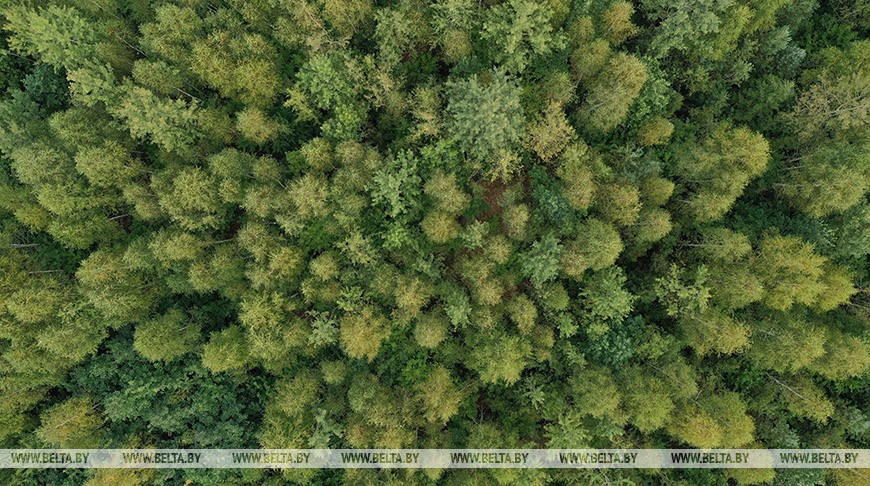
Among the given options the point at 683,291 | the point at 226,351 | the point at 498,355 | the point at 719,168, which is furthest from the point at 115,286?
the point at 719,168

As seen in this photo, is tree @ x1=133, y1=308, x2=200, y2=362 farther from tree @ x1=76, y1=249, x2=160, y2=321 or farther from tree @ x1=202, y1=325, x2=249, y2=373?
tree @ x1=202, y1=325, x2=249, y2=373

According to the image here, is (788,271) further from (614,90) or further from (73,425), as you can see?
(73,425)

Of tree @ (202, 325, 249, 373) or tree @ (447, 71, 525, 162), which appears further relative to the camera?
tree @ (202, 325, 249, 373)

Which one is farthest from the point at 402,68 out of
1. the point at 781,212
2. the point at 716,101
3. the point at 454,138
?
the point at 781,212

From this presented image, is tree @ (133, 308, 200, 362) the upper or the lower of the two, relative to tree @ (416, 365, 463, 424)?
lower

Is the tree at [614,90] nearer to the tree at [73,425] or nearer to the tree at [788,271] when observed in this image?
the tree at [788,271]

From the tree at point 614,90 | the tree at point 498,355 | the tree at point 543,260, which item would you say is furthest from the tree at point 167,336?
the tree at point 614,90

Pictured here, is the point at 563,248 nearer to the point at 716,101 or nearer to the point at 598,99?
the point at 598,99

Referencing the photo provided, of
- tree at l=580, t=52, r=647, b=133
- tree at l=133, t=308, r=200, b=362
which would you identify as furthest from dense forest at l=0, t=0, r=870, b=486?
tree at l=133, t=308, r=200, b=362
